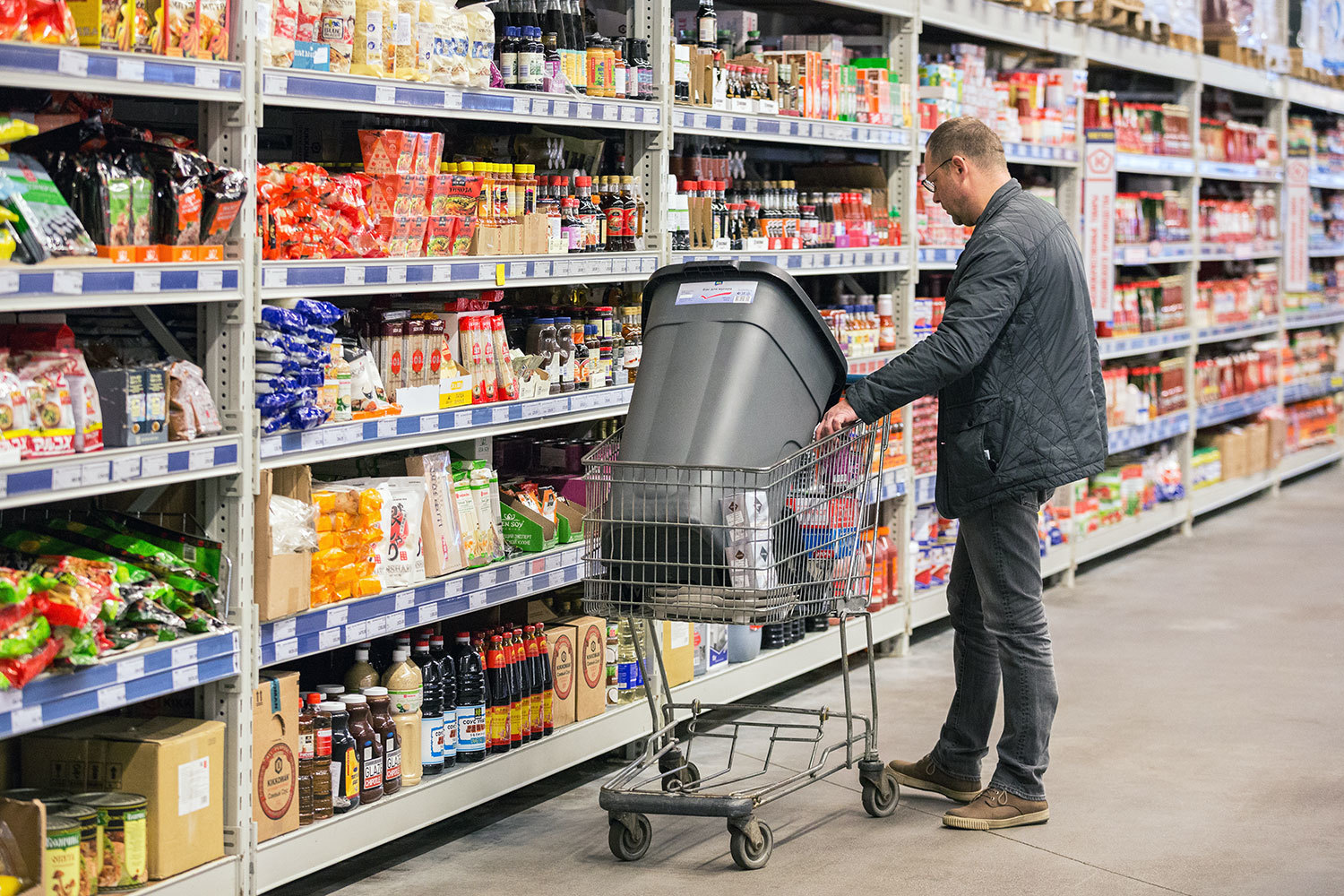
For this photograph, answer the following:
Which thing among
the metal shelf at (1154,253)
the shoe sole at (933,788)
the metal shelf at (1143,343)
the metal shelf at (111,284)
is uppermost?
the metal shelf at (1154,253)

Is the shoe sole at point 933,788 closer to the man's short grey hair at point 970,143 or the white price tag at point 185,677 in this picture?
the man's short grey hair at point 970,143

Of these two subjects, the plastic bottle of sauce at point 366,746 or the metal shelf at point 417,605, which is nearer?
the metal shelf at point 417,605

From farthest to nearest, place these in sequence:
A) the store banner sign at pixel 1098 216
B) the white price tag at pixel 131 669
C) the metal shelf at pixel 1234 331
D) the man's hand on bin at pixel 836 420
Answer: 1. the metal shelf at pixel 1234 331
2. the store banner sign at pixel 1098 216
3. the man's hand on bin at pixel 836 420
4. the white price tag at pixel 131 669

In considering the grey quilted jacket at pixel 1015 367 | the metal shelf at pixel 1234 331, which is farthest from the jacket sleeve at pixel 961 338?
the metal shelf at pixel 1234 331

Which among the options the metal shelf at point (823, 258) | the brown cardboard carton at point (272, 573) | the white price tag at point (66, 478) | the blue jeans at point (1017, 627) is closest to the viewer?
the white price tag at point (66, 478)

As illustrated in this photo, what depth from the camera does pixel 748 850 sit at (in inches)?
169

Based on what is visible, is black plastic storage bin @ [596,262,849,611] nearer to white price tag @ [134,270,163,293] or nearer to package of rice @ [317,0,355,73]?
package of rice @ [317,0,355,73]

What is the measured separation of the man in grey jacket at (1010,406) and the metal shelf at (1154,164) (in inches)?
170

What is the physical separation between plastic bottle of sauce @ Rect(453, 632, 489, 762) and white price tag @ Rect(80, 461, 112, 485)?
1516 millimetres

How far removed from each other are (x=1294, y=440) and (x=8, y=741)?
10901 mm

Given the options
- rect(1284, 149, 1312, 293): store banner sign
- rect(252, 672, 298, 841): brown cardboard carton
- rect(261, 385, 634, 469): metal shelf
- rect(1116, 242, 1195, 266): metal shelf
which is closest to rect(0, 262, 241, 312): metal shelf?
rect(261, 385, 634, 469): metal shelf

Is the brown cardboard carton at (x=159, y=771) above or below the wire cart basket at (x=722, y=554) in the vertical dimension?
below

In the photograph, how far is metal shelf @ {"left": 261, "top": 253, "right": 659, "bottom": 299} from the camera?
3.91 meters

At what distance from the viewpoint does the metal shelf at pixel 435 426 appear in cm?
397
